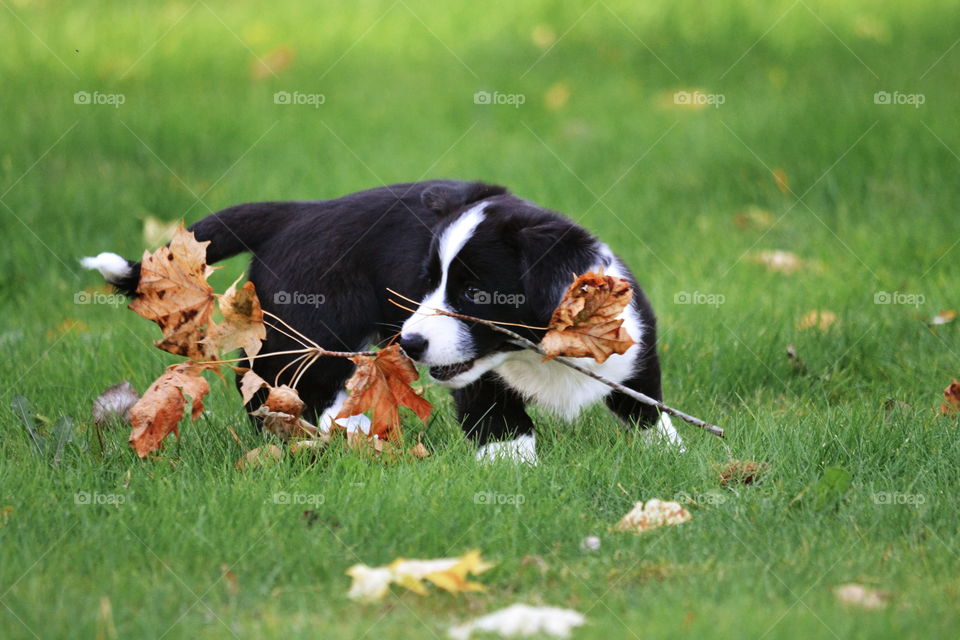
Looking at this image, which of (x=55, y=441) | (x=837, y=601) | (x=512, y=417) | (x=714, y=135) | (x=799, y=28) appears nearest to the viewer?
(x=837, y=601)

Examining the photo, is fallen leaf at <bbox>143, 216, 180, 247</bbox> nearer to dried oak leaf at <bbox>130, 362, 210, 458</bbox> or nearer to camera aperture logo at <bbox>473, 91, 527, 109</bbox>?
camera aperture logo at <bbox>473, 91, 527, 109</bbox>

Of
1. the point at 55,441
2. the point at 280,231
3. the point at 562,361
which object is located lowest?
the point at 55,441

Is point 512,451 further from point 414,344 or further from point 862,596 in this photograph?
point 862,596

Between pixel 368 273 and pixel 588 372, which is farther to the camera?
pixel 368 273

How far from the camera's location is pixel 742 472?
3.06 metres

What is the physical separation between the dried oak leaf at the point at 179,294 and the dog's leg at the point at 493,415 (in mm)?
813

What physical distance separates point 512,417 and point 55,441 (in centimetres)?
138

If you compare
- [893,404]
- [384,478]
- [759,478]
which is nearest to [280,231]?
[384,478]

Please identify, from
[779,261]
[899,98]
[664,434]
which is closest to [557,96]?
[899,98]

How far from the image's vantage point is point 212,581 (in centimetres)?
248

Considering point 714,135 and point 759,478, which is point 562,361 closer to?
point 759,478

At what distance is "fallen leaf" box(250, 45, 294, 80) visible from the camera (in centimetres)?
791

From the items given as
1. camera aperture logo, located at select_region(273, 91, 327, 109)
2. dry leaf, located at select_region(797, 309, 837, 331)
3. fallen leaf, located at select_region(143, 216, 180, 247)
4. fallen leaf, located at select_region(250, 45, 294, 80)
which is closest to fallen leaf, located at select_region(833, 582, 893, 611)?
dry leaf, located at select_region(797, 309, 837, 331)

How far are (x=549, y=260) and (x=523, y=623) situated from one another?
1227 millimetres
